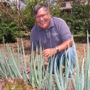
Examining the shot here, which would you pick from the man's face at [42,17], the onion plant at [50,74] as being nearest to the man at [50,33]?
the man's face at [42,17]

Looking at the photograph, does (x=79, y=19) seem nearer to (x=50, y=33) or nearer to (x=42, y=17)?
(x=50, y=33)

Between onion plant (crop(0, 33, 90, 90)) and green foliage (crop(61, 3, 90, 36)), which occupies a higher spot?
onion plant (crop(0, 33, 90, 90))

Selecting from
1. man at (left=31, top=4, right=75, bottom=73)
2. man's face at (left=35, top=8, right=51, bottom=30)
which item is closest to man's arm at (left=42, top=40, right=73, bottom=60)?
man at (left=31, top=4, right=75, bottom=73)

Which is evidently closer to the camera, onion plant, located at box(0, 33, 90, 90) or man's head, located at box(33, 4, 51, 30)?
onion plant, located at box(0, 33, 90, 90)

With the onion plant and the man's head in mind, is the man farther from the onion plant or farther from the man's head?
the onion plant

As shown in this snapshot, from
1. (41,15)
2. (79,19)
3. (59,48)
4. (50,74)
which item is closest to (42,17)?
(41,15)

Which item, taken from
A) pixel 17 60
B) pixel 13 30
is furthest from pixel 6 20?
pixel 17 60

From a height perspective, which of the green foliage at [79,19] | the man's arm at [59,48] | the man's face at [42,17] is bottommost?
the green foliage at [79,19]

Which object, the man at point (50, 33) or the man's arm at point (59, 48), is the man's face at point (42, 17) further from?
the man's arm at point (59, 48)

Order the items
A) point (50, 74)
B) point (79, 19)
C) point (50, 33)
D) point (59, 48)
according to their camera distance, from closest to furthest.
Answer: point (50, 74) → point (59, 48) → point (50, 33) → point (79, 19)

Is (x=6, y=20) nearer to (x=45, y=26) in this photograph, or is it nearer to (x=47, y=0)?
(x=47, y=0)

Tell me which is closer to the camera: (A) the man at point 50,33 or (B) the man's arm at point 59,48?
(B) the man's arm at point 59,48

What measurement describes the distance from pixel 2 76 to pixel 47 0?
22.8 feet

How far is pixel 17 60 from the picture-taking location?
2238 millimetres
